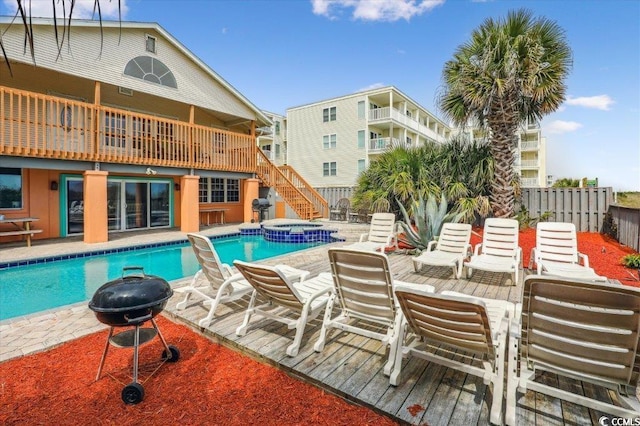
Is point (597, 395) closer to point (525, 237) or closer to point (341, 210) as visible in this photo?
point (525, 237)

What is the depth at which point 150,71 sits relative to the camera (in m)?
12.5

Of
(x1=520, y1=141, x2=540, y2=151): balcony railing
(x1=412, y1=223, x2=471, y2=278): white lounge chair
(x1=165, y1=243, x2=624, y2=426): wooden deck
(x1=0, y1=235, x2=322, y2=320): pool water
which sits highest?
(x1=520, y1=141, x2=540, y2=151): balcony railing

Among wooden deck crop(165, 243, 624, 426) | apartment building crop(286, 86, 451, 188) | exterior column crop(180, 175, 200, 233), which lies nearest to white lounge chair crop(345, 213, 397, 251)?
wooden deck crop(165, 243, 624, 426)

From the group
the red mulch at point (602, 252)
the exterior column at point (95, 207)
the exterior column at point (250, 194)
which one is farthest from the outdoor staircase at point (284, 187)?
the red mulch at point (602, 252)

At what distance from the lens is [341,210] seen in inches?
715

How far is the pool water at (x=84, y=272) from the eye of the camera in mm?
5715

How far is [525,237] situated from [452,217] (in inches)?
141

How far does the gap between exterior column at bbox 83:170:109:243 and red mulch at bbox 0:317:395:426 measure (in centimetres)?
793

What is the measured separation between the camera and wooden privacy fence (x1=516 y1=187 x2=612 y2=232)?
11.7 m

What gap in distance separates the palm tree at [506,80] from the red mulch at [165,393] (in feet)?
34.0

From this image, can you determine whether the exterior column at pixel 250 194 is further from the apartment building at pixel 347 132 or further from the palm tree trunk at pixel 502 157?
the apartment building at pixel 347 132

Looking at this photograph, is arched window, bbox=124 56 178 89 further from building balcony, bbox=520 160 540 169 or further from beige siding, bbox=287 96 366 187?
building balcony, bbox=520 160 540 169

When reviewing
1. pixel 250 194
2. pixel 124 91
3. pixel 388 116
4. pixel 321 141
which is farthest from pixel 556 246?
pixel 321 141

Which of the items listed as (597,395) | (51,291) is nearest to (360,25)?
(51,291)
